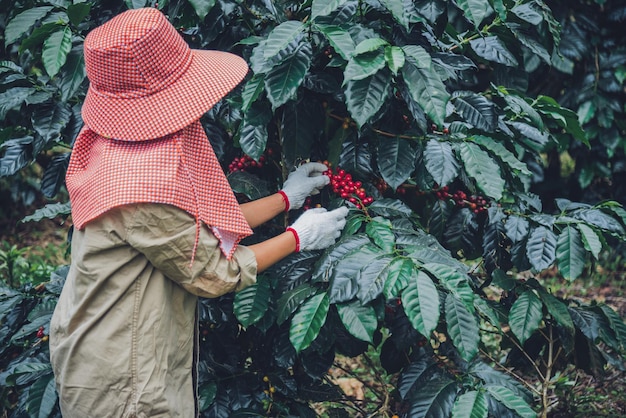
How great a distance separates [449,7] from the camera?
1780mm

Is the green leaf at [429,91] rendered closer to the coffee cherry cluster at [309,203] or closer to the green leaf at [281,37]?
the green leaf at [281,37]

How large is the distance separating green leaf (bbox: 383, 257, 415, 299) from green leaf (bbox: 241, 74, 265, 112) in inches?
22.2

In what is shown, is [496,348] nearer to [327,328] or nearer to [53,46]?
[327,328]

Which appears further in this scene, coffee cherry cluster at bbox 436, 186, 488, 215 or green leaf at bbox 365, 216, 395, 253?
coffee cherry cluster at bbox 436, 186, 488, 215

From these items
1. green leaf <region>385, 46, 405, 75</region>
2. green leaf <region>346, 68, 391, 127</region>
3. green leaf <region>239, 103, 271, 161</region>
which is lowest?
green leaf <region>239, 103, 271, 161</region>

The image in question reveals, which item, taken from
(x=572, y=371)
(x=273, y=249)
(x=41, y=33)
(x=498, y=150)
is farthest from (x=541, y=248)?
(x=41, y=33)

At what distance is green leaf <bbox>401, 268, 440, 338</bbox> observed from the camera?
1443 mm

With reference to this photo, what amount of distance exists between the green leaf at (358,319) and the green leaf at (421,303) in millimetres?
97

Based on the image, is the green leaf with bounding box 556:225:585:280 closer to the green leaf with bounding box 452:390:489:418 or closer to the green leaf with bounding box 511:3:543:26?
the green leaf with bounding box 452:390:489:418

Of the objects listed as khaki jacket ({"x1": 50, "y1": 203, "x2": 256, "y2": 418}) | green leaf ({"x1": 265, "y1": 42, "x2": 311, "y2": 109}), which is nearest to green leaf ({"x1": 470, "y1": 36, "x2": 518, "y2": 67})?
green leaf ({"x1": 265, "y1": 42, "x2": 311, "y2": 109})

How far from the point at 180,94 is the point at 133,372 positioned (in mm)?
730

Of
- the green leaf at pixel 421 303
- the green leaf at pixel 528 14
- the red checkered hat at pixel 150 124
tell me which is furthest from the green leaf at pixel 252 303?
the green leaf at pixel 528 14

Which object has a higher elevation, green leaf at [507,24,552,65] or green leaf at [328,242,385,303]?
green leaf at [507,24,552,65]

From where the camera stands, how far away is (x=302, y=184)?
6.19 ft
